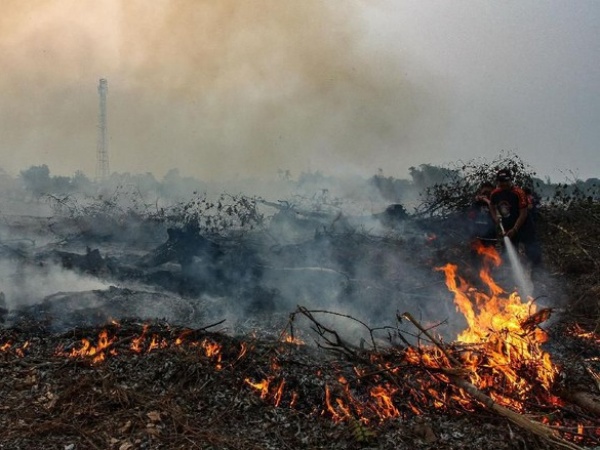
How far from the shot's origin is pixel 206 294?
27.4 ft

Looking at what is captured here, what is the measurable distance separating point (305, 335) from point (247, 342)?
159cm

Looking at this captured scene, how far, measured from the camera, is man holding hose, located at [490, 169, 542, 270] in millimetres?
7746

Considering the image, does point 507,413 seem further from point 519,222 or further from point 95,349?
point 519,222

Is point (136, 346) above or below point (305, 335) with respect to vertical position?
above

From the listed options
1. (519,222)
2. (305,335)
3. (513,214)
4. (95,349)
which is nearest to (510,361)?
(305,335)

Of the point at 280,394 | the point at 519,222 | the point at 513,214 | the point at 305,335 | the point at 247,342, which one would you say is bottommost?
the point at 280,394

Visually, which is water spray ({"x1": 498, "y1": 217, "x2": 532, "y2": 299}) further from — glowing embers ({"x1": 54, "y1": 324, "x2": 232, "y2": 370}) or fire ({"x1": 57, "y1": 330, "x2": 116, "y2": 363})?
fire ({"x1": 57, "y1": 330, "x2": 116, "y2": 363})

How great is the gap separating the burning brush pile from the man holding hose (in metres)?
2.71

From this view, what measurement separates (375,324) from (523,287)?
2.75 m

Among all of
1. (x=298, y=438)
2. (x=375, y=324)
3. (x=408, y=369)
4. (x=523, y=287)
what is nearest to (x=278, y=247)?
(x=375, y=324)

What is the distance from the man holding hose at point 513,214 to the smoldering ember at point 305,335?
504 mm

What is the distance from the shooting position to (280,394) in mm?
4508

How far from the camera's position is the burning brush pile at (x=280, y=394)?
3.83 metres

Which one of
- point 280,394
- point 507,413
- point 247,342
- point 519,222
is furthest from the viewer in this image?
point 519,222
